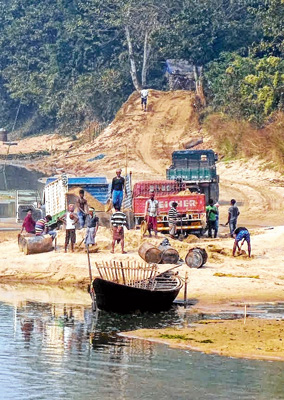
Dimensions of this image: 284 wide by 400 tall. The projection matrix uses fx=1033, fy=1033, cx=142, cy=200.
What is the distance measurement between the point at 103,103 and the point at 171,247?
54329 millimetres

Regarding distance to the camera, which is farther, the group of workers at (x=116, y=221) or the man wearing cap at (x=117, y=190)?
the man wearing cap at (x=117, y=190)

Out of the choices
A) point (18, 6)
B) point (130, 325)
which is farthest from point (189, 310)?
point (18, 6)

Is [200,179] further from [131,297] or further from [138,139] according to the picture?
[138,139]

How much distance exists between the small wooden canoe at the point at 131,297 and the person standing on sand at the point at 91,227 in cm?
509

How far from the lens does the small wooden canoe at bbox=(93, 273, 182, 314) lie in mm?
22516

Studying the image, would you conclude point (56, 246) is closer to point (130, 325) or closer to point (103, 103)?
point (130, 325)

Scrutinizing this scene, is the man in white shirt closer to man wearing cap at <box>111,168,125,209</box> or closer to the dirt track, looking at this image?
the dirt track

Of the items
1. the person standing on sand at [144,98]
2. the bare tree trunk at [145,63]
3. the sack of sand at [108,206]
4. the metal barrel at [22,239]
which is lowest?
the metal barrel at [22,239]

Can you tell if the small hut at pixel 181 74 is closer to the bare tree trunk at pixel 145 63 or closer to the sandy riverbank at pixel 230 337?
the bare tree trunk at pixel 145 63

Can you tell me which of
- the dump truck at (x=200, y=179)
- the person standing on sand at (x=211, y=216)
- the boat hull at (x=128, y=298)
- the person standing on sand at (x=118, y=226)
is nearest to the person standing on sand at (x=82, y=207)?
the person standing on sand at (x=118, y=226)

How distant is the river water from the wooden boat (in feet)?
1.53

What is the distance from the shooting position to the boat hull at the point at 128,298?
22531mm

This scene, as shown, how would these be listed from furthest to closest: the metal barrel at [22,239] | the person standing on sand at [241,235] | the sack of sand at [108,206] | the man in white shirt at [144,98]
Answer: the man in white shirt at [144,98]
the sack of sand at [108,206]
the metal barrel at [22,239]
the person standing on sand at [241,235]

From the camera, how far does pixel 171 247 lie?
28.2m
